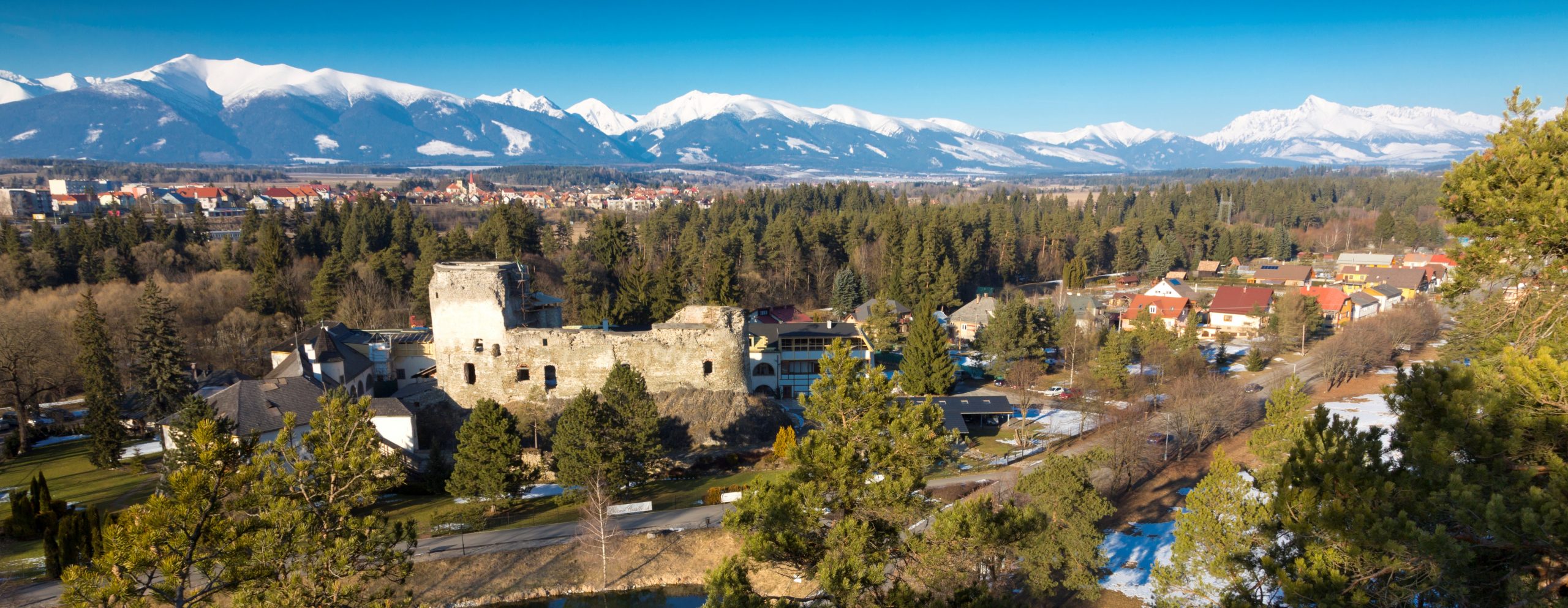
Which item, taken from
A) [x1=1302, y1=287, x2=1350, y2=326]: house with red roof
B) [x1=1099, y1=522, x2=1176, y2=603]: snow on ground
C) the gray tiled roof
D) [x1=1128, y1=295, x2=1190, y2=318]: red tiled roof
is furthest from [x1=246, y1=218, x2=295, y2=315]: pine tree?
[x1=1302, y1=287, x2=1350, y2=326]: house with red roof

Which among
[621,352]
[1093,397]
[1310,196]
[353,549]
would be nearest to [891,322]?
[1093,397]

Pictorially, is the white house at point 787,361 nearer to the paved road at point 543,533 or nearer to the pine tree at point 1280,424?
the paved road at point 543,533

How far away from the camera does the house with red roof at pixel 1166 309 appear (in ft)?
202

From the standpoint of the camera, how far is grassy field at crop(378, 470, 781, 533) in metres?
29.1

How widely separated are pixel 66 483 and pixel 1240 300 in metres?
71.5

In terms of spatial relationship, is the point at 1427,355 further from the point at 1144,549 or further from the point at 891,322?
the point at 1144,549

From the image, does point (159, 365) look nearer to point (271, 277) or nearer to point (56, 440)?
point (56, 440)

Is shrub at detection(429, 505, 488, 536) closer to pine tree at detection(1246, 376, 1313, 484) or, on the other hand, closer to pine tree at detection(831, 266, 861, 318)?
pine tree at detection(1246, 376, 1313, 484)

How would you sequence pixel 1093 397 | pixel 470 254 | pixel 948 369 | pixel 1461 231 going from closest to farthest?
pixel 1461 231, pixel 1093 397, pixel 948 369, pixel 470 254

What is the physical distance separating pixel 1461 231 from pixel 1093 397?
3107 cm

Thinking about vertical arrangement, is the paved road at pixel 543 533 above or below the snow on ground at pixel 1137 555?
above

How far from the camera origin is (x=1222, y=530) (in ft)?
62.0

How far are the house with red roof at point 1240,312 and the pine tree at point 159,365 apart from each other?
64577mm

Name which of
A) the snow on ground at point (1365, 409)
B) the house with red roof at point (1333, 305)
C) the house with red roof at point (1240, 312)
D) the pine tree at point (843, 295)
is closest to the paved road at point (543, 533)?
the snow on ground at point (1365, 409)
